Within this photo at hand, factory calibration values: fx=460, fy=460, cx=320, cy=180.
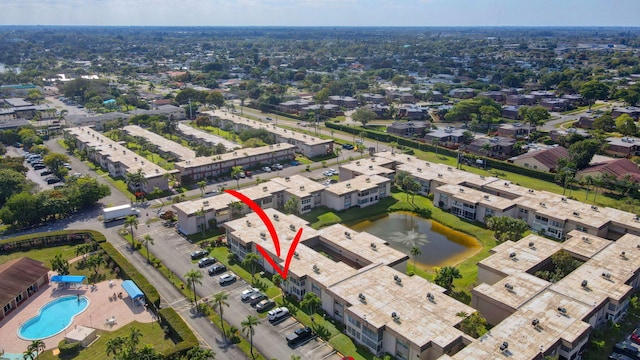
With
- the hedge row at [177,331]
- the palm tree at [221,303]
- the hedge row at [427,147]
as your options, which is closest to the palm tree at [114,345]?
the hedge row at [177,331]

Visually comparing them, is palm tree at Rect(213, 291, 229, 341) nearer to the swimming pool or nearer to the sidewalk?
the sidewalk

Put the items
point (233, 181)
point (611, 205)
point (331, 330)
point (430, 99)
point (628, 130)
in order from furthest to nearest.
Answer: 1. point (430, 99)
2. point (628, 130)
3. point (233, 181)
4. point (611, 205)
5. point (331, 330)

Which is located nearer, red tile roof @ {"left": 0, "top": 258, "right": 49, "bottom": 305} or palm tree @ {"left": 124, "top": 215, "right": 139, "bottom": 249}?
red tile roof @ {"left": 0, "top": 258, "right": 49, "bottom": 305}

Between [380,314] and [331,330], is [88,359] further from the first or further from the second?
[380,314]

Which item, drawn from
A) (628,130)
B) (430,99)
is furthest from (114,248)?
(430,99)

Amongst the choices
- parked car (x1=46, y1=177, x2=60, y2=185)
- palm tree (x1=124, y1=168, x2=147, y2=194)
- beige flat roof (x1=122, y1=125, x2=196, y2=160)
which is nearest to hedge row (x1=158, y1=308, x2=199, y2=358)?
palm tree (x1=124, y1=168, x2=147, y2=194)

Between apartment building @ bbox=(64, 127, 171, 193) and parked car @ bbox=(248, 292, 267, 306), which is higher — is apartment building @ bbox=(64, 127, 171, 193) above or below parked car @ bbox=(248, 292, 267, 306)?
above

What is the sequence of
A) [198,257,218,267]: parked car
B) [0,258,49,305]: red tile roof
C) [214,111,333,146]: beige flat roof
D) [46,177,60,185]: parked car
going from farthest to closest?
[214,111,333,146]: beige flat roof
[46,177,60,185]: parked car
[198,257,218,267]: parked car
[0,258,49,305]: red tile roof
